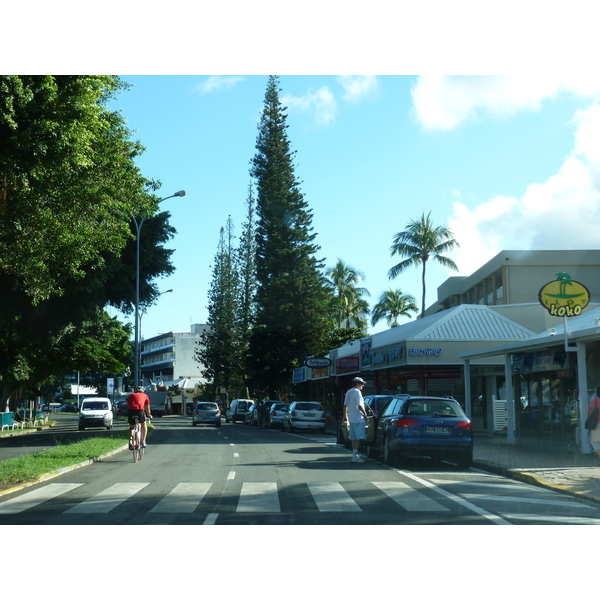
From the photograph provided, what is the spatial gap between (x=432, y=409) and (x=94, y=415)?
30844 mm

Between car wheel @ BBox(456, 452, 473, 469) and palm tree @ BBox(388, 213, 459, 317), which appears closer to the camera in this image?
car wheel @ BBox(456, 452, 473, 469)

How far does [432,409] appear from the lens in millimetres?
16578

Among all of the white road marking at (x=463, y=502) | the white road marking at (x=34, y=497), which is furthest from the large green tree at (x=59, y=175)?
the white road marking at (x=463, y=502)

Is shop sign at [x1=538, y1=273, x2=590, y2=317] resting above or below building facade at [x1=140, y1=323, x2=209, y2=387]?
below

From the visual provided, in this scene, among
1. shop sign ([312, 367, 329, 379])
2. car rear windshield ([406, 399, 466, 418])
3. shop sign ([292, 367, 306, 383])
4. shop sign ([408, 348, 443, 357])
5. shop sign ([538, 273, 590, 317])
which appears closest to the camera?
car rear windshield ([406, 399, 466, 418])

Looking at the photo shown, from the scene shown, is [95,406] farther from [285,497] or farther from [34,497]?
[285,497]

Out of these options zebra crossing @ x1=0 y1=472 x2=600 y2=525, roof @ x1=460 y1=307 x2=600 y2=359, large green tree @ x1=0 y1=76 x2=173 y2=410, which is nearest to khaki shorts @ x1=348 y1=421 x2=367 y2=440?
zebra crossing @ x1=0 y1=472 x2=600 y2=525

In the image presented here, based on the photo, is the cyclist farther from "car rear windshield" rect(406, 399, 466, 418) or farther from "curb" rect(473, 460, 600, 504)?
"curb" rect(473, 460, 600, 504)

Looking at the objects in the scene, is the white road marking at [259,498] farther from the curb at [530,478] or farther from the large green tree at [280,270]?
the large green tree at [280,270]

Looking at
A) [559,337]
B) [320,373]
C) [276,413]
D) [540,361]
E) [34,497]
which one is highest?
[320,373]

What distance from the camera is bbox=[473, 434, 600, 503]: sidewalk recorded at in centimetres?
1257

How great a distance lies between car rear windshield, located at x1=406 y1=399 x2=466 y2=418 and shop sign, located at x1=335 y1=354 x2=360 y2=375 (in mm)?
23630

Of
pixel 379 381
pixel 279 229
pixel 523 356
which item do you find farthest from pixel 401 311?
pixel 523 356

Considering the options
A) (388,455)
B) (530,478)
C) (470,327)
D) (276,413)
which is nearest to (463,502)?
(530,478)
